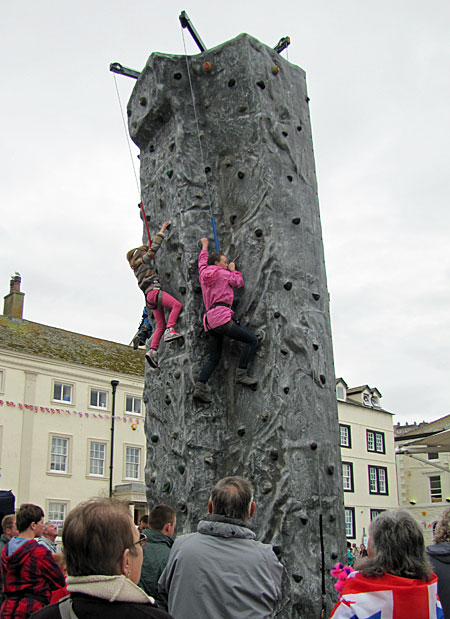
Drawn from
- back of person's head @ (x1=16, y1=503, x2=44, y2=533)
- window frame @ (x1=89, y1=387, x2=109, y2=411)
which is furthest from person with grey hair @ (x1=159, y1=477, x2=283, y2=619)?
window frame @ (x1=89, y1=387, x2=109, y2=411)

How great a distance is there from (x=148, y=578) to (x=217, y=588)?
143 cm

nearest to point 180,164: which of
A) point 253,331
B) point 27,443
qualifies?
point 253,331

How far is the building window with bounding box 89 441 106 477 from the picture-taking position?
2831cm

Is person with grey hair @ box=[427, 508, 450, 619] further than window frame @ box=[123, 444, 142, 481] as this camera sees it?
No

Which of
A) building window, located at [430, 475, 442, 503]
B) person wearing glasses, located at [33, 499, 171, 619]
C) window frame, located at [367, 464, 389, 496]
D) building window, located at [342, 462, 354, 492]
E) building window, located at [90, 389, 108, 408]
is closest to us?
person wearing glasses, located at [33, 499, 171, 619]

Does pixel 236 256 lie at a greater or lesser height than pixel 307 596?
greater

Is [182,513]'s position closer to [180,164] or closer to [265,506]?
[265,506]

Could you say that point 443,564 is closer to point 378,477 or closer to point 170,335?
point 170,335

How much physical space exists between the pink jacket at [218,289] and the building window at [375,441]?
109 ft

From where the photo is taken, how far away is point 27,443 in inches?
1024

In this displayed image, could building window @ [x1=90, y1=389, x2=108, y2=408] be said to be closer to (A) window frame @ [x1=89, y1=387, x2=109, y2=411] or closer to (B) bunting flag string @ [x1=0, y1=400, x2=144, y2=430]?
(A) window frame @ [x1=89, y1=387, x2=109, y2=411]

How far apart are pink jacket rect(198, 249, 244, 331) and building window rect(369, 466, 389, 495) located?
110 feet

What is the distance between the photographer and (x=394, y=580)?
2.96 meters

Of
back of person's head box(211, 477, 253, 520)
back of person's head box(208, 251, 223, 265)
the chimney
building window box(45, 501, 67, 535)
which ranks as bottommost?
building window box(45, 501, 67, 535)
